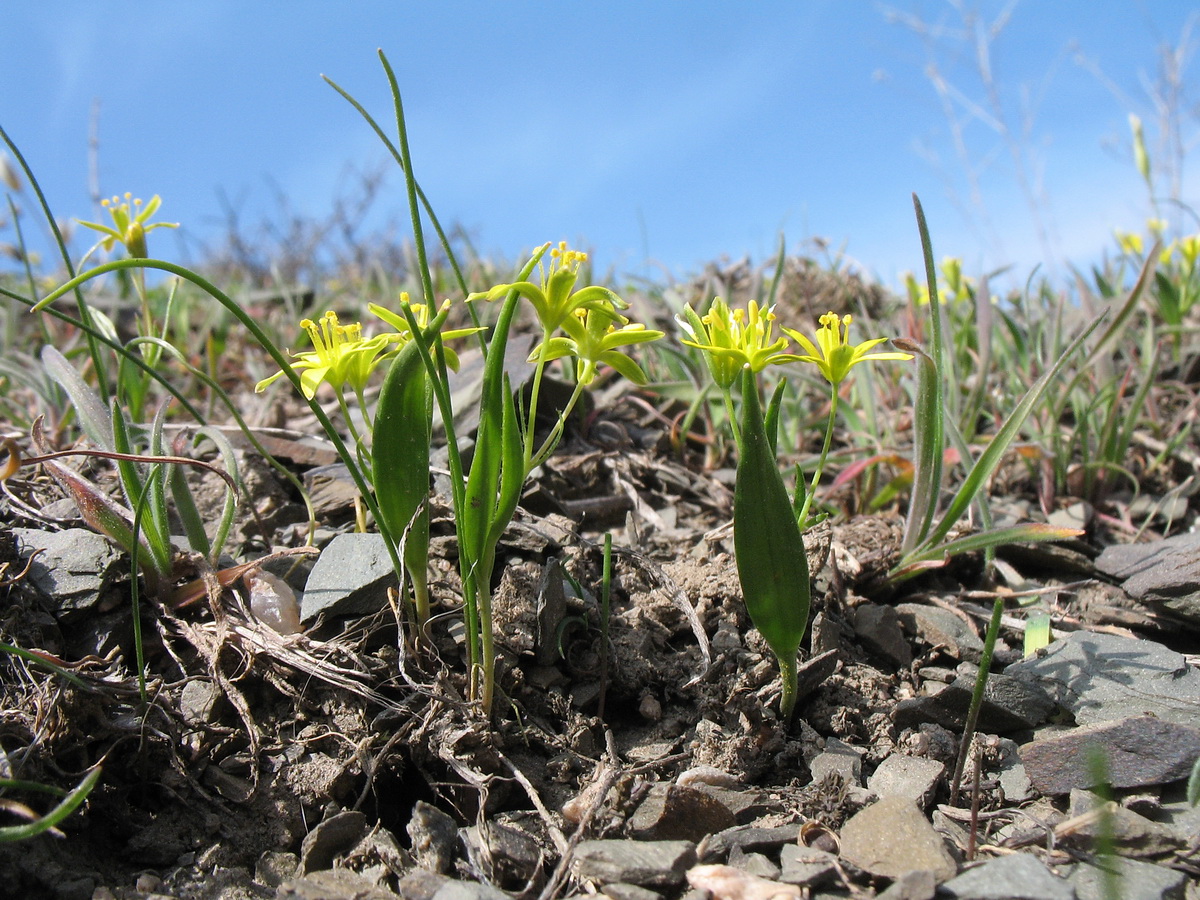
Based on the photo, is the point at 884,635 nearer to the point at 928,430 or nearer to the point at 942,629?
the point at 942,629

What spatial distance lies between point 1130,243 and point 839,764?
4121 millimetres

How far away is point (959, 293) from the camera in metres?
3.42

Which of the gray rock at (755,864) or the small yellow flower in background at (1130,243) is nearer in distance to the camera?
the gray rock at (755,864)

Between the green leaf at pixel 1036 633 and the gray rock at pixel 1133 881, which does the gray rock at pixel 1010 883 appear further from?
the green leaf at pixel 1036 633

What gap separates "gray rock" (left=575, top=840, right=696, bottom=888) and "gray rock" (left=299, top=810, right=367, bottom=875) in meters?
0.34

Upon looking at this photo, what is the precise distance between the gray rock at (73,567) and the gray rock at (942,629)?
1528mm

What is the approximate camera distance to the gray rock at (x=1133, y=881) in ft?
3.20

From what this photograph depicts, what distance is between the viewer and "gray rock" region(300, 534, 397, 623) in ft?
4.53

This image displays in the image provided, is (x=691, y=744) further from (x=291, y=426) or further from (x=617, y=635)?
(x=291, y=426)

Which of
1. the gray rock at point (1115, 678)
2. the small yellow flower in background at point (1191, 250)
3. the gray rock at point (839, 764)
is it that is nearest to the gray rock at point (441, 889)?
the gray rock at point (839, 764)

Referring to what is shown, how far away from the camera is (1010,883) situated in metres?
0.93

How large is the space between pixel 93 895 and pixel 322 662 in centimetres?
41

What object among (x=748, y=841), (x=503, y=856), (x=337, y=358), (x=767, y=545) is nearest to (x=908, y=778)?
(x=748, y=841)

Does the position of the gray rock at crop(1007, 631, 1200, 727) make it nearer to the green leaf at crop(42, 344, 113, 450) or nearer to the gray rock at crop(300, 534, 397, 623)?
the gray rock at crop(300, 534, 397, 623)
